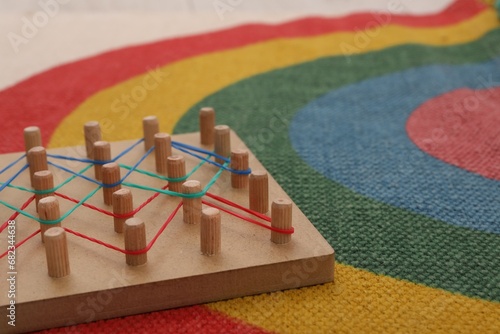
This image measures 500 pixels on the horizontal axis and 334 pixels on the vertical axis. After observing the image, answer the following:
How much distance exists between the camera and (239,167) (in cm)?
84

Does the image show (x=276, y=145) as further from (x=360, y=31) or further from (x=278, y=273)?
(x=360, y=31)

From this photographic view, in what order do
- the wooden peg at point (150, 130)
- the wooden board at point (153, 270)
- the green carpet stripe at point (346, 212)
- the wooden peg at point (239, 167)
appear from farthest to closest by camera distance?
the wooden peg at point (150, 130) < the wooden peg at point (239, 167) < the green carpet stripe at point (346, 212) < the wooden board at point (153, 270)

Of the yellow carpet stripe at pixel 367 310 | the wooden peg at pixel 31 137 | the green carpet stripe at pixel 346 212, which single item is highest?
the wooden peg at pixel 31 137

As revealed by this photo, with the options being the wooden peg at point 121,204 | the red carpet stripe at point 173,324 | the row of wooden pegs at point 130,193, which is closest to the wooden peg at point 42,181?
the row of wooden pegs at point 130,193

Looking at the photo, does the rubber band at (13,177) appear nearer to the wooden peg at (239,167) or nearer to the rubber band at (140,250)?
the rubber band at (140,250)

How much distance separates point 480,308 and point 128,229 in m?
0.37

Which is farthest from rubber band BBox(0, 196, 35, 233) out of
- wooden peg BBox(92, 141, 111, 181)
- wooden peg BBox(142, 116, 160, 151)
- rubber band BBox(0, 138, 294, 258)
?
wooden peg BBox(142, 116, 160, 151)

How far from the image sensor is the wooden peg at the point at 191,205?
755mm

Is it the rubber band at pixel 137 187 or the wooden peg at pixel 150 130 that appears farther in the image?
the wooden peg at pixel 150 130

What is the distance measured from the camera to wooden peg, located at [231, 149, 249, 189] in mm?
842

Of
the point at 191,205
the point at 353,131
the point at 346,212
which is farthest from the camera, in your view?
the point at 353,131

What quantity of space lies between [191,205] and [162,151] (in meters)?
0.16

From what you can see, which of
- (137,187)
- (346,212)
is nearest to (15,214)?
(137,187)

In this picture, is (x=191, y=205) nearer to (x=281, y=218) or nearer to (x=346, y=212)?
(x=281, y=218)
